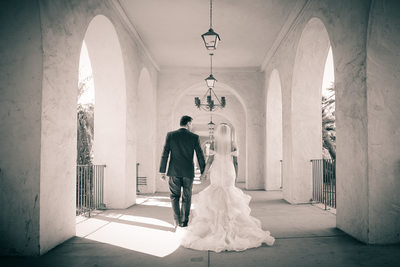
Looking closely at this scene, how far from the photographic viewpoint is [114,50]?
259 inches

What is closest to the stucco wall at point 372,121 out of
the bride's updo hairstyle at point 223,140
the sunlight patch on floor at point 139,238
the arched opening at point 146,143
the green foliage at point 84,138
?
the bride's updo hairstyle at point 223,140

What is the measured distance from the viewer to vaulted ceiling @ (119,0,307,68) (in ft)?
20.3

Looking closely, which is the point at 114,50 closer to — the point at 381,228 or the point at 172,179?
the point at 172,179

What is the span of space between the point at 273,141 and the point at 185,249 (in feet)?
24.7

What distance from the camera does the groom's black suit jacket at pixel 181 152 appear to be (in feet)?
15.7

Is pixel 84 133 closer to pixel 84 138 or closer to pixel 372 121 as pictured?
pixel 84 138

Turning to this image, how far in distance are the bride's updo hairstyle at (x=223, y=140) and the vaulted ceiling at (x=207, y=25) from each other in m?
3.11

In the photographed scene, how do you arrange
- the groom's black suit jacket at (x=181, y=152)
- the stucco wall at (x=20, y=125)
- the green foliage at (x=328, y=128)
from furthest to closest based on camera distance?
the green foliage at (x=328, y=128)
the groom's black suit jacket at (x=181, y=152)
the stucco wall at (x=20, y=125)

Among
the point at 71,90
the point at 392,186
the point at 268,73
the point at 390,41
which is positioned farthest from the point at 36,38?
the point at 268,73

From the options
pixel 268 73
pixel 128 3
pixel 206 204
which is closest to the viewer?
pixel 206 204

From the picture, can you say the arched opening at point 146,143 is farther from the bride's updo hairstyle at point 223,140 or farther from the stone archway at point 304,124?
the bride's updo hairstyle at point 223,140

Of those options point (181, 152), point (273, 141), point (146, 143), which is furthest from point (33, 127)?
point (273, 141)

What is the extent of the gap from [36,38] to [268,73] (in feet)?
26.5

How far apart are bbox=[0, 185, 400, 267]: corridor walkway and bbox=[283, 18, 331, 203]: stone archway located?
191 cm
